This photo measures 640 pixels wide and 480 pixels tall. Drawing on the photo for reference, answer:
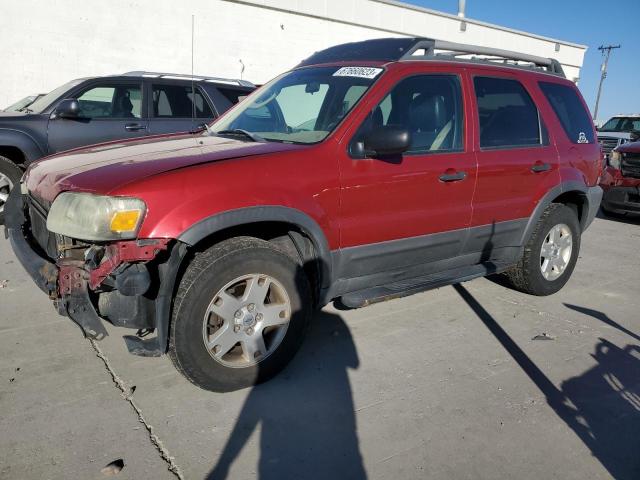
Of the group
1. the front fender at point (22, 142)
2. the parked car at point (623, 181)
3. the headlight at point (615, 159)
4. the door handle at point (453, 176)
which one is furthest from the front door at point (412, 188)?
the headlight at point (615, 159)

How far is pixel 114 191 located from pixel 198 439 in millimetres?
1264

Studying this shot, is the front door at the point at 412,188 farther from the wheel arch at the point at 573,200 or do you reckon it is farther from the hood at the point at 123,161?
the wheel arch at the point at 573,200

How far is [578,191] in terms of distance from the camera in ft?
15.4

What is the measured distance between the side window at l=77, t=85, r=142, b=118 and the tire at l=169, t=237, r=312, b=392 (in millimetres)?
4752

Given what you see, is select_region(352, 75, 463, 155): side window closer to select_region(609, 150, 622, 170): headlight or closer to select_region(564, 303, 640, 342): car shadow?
select_region(564, 303, 640, 342): car shadow

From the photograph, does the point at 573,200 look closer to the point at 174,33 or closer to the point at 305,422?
the point at 305,422

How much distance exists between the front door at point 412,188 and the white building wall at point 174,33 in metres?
11.6

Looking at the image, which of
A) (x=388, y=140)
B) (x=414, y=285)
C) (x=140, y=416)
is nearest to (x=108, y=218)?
(x=140, y=416)

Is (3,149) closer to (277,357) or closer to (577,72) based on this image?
(277,357)

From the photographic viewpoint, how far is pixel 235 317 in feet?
9.64

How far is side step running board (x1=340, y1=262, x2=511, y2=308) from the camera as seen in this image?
Answer: 3.46 meters

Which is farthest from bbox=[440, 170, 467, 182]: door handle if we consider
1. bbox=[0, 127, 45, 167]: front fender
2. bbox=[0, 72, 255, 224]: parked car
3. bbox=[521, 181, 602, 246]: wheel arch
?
bbox=[0, 127, 45, 167]: front fender

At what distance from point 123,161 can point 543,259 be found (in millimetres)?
3582

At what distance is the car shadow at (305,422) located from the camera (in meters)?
2.42
